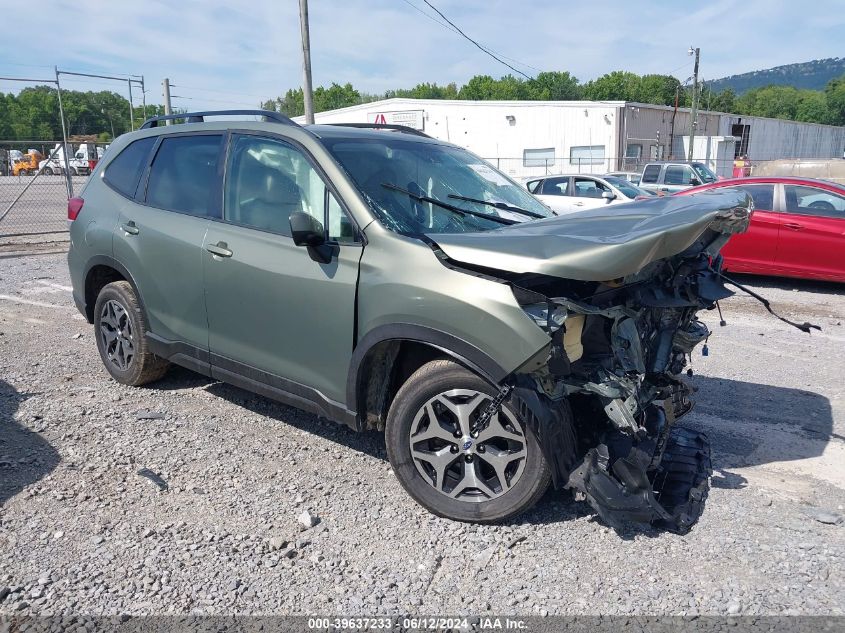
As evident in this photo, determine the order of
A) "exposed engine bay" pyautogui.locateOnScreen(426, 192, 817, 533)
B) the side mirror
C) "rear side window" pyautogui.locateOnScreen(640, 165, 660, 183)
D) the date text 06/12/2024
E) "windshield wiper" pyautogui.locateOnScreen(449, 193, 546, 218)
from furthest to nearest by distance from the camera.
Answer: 1. "rear side window" pyautogui.locateOnScreen(640, 165, 660, 183)
2. "windshield wiper" pyautogui.locateOnScreen(449, 193, 546, 218)
3. the side mirror
4. "exposed engine bay" pyautogui.locateOnScreen(426, 192, 817, 533)
5. the date text 06/12/2024

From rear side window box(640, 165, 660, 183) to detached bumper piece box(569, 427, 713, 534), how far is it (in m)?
19.4

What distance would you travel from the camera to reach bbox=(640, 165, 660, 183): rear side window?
21.7m

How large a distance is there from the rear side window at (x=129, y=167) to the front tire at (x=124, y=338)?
73 cm

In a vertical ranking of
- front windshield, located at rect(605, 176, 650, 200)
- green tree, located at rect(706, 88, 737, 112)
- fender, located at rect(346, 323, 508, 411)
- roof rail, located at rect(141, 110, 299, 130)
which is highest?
green tree, located at rect(706, 88, 737, 112)

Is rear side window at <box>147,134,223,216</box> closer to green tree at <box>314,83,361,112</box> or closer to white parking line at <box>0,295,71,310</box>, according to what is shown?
white parking line at <box>0,295,71,310</box>

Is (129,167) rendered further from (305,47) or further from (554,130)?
(554,130)

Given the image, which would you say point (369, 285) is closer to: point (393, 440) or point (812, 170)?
point (393, 440)

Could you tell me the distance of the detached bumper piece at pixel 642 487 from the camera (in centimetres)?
312

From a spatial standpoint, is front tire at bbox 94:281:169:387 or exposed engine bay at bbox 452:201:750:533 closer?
exposed engine bay at bbox 452:201:750:533

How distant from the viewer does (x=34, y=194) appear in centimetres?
2688

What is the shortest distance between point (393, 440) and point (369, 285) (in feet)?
2.61

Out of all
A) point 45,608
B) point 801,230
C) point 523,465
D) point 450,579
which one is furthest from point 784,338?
point 45,608

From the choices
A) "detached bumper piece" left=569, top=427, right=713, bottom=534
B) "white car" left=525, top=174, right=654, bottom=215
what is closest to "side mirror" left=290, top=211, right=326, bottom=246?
"detached bumper piece" left=569, top=427, right=713, bottom=534

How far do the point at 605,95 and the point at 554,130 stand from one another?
83.7 metres
